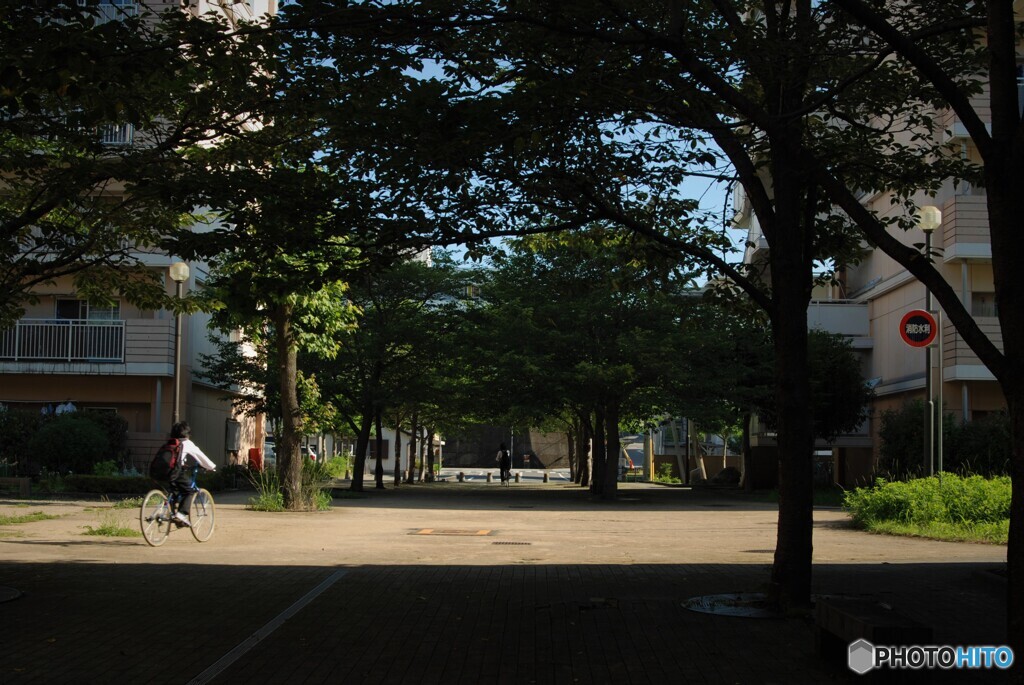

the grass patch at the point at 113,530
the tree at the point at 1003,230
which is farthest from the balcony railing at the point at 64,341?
the tree at the point at 1003,230

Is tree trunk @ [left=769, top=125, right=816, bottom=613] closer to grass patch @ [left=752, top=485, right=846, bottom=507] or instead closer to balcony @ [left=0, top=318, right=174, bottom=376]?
grass patch @ [left=752, top=485, right=846, bottom=507]

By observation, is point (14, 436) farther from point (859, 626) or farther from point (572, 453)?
point (572, 453)

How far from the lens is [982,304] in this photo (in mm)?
31500

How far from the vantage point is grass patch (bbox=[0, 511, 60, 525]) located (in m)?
17.7

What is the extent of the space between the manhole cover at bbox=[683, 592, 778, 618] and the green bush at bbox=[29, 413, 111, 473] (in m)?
23.0

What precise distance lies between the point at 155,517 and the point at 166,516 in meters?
0.19

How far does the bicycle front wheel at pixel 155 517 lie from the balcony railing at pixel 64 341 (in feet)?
64.6

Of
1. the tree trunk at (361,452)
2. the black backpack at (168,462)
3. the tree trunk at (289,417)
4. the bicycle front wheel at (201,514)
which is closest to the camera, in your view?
the black backpack at (168,462)

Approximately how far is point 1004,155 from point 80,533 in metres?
14.2

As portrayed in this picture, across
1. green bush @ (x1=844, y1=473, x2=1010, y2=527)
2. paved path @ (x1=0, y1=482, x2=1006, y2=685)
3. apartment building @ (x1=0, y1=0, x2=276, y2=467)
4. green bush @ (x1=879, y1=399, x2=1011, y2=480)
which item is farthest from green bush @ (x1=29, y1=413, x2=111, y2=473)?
green bush @ (x1=879, y1=399, x2=1011, y2=480)

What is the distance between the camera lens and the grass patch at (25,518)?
58.2 feet

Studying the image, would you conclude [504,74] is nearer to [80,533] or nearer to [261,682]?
[261,682]

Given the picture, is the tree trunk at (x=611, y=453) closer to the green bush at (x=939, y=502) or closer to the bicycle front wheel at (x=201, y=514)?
the green bush at (x=939, y=502)

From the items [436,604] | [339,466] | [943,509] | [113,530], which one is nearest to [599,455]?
[943,509]
